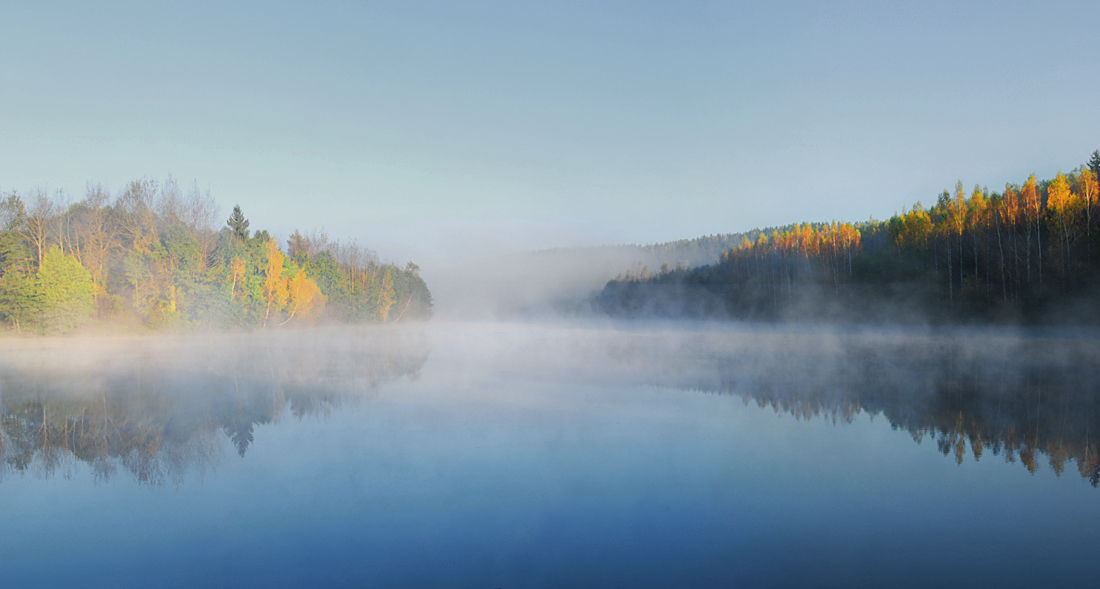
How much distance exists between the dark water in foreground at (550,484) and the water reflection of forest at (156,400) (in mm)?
98

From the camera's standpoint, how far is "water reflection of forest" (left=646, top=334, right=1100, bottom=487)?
343 inches

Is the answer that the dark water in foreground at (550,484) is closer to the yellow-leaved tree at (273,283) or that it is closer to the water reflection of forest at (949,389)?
the water reflection of forest at (949,389)

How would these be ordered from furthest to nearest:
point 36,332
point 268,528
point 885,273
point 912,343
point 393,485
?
point 885,273
point 36,332
point 912,343
point 393,485
point 268,528

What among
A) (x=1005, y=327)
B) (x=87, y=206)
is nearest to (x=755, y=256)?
(x=1005, y=327)

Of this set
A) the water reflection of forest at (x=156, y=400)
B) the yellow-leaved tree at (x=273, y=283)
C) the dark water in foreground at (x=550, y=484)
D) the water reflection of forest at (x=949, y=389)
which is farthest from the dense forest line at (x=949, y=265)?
the yellow-leaved tree at (x=273, y=283)

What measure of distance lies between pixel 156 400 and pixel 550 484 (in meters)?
11.0

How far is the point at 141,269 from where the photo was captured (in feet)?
121

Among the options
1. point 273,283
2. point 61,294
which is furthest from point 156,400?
point 273,283

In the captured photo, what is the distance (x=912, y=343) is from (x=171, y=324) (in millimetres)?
48884

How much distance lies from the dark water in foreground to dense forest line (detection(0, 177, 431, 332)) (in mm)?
25406

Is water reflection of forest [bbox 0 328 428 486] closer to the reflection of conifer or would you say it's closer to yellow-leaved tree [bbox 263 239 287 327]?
the reflection of conifer

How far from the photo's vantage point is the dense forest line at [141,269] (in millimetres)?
32750

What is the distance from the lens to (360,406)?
39.4ft

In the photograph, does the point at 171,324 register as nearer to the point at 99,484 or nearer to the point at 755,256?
the point at 99,484
